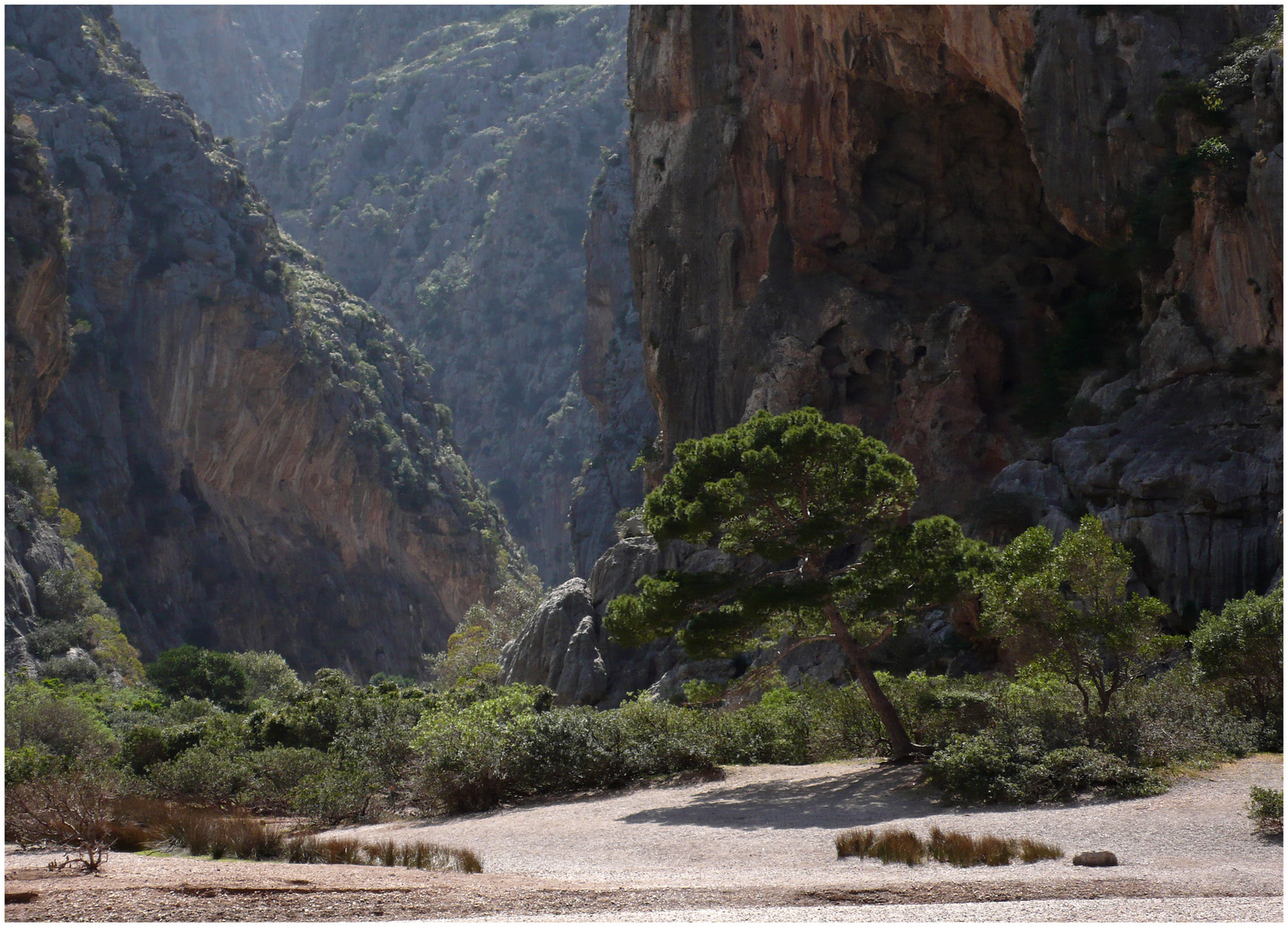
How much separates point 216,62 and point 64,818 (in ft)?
541

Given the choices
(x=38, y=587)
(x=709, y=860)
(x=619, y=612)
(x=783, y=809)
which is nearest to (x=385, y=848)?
(x=709, y=860)

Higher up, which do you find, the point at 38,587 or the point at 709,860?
the point at 38,587

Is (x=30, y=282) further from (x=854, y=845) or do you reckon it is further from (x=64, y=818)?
(x=854, y=845)

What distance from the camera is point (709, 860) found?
36.4 ft

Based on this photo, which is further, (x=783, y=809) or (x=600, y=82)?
(x=600, y=82)

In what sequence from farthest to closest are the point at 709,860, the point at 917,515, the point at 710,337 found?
1. the point at 710,337
2. the point at 917,515
3. the point at 709,860

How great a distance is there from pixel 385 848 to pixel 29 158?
4960 cm

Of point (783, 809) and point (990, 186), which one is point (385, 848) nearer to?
point (783, 809)

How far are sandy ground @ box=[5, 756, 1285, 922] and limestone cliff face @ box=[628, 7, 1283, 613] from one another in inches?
436

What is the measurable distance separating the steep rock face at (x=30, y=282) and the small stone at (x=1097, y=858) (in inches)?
1872

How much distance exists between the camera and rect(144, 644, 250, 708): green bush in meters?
46.4

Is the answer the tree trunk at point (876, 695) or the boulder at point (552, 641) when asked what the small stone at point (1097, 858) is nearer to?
the tree trunk at point (876, 695)

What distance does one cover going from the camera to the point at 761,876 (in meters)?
10.1

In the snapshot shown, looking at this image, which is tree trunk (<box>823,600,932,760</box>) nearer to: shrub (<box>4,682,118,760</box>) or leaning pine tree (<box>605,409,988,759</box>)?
leaning pine tree (<box>605,409,988,759</box>)
